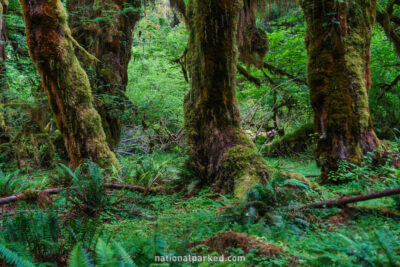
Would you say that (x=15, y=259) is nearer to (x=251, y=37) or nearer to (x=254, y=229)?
(x=254, y=229)

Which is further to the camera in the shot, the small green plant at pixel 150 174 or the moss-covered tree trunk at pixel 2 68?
the moss-covered tree trunk at pixel 2 68

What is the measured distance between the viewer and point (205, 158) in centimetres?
502

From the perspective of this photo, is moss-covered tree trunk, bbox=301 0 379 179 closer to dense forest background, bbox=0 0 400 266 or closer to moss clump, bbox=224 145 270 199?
dense forest background, bbox=0 0 400 266

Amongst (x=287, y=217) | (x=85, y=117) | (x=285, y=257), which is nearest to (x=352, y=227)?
(x=287, y=217)

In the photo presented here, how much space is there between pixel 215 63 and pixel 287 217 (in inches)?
114

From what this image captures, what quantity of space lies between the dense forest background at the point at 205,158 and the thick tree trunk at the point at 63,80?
0.08 feet

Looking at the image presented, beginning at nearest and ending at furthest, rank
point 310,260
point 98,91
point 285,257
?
point 310,260 < point 285,257 < point 98,91

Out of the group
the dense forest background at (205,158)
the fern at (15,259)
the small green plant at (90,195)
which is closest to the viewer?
the fern at (15,259)

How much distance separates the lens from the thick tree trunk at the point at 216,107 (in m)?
4.47

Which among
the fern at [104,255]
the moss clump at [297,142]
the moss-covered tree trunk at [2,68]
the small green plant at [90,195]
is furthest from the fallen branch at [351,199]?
the moss-covered tree trunk at [2,68]

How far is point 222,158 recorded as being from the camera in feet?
15.3

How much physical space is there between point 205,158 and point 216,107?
1.00 metres

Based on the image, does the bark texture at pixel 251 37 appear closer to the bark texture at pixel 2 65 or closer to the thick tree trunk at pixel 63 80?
the thick tree trunk at pixel 63 80

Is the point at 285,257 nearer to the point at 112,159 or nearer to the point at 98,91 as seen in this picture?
the point at 112,159
